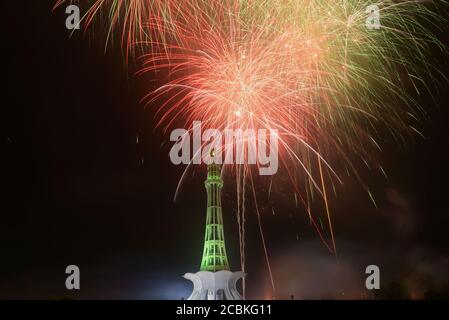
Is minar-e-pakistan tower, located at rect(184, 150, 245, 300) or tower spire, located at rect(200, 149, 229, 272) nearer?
minar-e-pakistan tower, located at rect(184, 150, 245, 300)

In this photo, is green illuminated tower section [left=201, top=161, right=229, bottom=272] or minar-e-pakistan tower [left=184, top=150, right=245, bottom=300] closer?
minar-e-pakistan tower [left=184, top=150, right=245, bottom=300]

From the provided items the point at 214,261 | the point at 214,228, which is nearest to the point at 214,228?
the point at 214,228

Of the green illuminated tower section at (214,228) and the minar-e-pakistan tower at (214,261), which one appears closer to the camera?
the minar-e-pakistan tower at (214,261)
